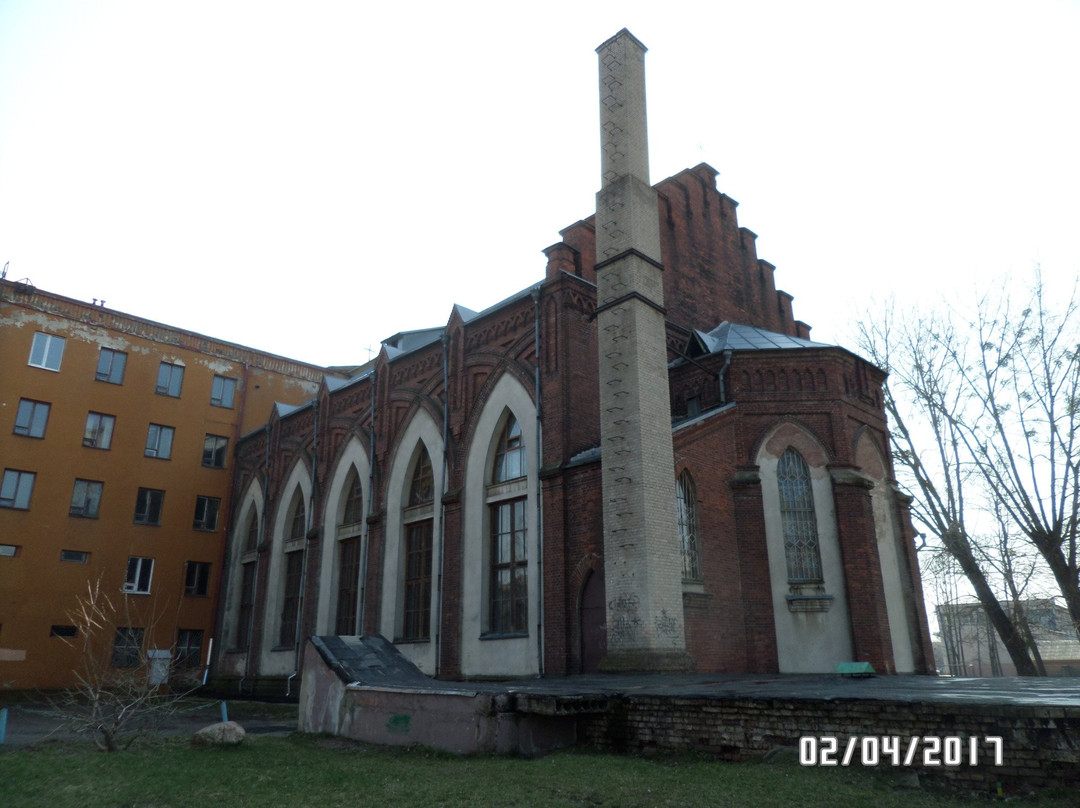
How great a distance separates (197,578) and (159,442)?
17.5 ft

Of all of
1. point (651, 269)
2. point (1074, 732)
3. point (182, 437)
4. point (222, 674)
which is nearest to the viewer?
point (1074, 732)

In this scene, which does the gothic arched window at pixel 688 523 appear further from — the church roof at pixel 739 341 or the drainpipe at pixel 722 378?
the church roof at pixel 739 341

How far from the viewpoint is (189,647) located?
2878 centimetres

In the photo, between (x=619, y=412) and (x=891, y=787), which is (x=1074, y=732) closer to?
(x=891, y=787)

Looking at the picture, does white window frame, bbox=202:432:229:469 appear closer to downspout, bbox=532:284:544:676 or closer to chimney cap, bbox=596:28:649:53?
downspout, bbox=532:284:544:676

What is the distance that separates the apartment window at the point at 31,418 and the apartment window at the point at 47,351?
1335 millimetres

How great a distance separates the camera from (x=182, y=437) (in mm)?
29812

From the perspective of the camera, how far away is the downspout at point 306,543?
24.4 metres

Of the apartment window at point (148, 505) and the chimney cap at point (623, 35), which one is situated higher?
the chimney cap at point (623, 35)

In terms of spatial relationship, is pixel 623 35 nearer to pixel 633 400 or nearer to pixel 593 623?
pixel 633 400

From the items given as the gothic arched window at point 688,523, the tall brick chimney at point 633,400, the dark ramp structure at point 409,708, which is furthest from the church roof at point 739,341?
the dark ramp structure at point 409,708

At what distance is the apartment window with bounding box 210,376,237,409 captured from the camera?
31.1 meters

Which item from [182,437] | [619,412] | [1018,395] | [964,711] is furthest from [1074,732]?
[182,437]

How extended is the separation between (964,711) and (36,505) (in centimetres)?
2791
